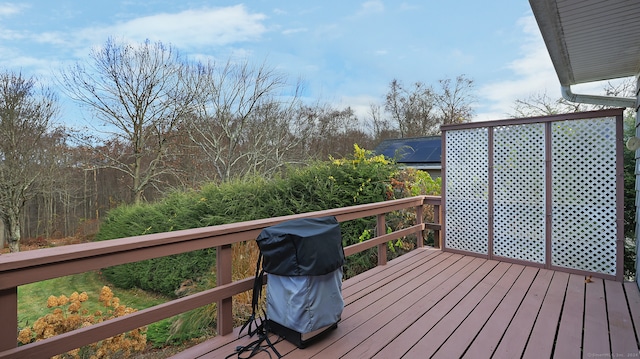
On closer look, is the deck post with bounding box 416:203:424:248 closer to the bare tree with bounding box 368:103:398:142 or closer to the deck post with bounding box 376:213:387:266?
the deck post with bounding box 376:213:387:266

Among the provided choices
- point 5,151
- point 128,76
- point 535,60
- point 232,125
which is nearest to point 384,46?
point 535,60

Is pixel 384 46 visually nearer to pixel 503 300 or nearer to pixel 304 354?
pixel 503 300

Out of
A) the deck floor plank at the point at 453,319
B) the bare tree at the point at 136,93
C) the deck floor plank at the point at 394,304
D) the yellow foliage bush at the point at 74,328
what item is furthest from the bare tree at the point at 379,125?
the yellow foliage bush at the point at 74,328

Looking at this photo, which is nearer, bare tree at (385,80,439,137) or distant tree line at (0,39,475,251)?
distant tree line at (0,39,475,251)

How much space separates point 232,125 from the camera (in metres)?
10.1

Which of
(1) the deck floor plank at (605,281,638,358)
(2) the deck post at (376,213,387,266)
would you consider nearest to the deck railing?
(2) the deck post at (376,213,387,266)

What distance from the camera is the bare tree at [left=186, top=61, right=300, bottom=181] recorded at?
9.88m

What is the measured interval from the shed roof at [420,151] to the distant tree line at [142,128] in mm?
3763

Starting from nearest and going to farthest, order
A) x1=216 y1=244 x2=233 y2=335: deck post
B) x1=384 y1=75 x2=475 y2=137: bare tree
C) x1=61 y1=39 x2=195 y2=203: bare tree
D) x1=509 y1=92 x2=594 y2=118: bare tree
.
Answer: x1=216 y1=244 x2=233 y2=335: deck post < x1=61 y1=39 x2=195 y2=203: bare tree < x1=509 y1=92 x2=594 y2=118: bare tree < x1=384 y1=75 x2=475 y2=137: bare tree

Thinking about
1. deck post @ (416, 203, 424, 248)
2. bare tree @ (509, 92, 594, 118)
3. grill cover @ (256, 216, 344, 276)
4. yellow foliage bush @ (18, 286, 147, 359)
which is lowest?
yellow foliage bush @ (18, 286, 147, 359)

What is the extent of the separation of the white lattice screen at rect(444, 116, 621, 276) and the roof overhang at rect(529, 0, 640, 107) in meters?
0.56

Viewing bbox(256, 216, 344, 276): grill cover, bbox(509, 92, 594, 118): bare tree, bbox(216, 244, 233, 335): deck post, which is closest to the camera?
bbox(256, 216, 344, 276): grill cover

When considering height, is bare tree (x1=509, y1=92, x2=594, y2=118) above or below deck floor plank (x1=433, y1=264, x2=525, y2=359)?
above

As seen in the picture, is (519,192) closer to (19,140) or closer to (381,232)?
(381,232)
